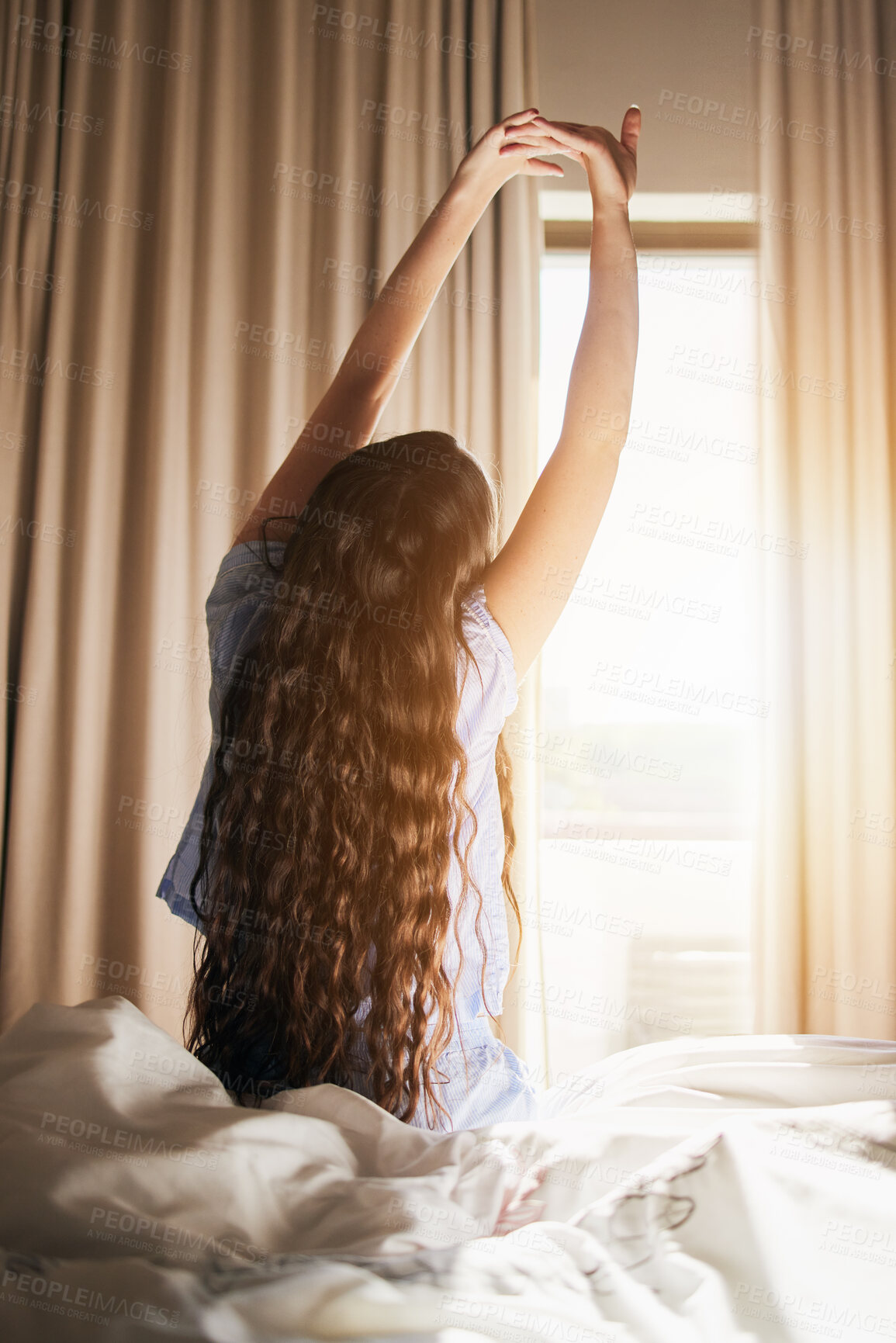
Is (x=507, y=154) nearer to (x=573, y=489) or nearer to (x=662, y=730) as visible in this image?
(x=573, y=489)

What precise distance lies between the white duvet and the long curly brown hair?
0.54 feet

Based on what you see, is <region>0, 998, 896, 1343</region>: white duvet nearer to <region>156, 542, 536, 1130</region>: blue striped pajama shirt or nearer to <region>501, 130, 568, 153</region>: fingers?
<region>156, 542, 536, 1130</region>: blue striped pajama shirt

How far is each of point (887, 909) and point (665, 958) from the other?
1.81ft

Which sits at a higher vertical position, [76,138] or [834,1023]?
[76,138]

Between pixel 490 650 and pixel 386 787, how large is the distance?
158 millimetres

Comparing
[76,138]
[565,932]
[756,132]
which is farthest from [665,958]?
[76,138]

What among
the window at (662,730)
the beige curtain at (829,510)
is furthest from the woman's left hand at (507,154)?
the beige curtain at (829,510)

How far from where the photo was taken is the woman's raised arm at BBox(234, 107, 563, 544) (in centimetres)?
106

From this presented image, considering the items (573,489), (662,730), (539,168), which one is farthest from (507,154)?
(662,730)

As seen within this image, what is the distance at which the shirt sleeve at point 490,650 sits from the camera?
78cm

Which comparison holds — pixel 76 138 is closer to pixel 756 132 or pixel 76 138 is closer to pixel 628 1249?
pixel 756 132

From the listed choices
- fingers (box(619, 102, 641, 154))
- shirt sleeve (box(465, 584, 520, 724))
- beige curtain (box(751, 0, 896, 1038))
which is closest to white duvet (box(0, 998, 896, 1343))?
shirt sleeve (box(465, 584, 520, 724))

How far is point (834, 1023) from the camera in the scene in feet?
6.81

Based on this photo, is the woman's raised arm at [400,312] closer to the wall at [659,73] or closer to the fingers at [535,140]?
the fingers at [535,140]
